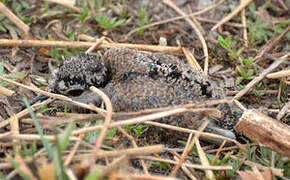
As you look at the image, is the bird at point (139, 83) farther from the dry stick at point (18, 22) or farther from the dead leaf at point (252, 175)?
the dry stick at point (18, 22)

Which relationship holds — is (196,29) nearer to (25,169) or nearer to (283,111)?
(283,111)

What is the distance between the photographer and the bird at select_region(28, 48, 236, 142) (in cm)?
299

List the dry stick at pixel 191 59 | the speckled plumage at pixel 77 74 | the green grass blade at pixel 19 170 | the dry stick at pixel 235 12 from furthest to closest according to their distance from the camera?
the dry stick at pixel 235 12 < the dry stick at pixel 191 59 < the speckled plumage at pixel 77 74 < the green grass blade at pixel 19 170

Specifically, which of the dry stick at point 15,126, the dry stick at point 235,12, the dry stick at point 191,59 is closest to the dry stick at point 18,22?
the dry stick at point 15,126

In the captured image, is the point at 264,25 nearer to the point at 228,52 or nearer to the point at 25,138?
the point at 228,52

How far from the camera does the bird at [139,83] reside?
9.82ft

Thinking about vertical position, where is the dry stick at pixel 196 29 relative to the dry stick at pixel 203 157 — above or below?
above

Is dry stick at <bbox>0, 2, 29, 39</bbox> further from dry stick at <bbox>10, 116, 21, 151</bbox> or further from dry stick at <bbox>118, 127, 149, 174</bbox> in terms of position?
dry stick at <bbox>118, 127, 149, 174</bbox>

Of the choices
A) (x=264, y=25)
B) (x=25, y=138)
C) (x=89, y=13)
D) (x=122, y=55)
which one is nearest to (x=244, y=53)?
(x=264, y=25)

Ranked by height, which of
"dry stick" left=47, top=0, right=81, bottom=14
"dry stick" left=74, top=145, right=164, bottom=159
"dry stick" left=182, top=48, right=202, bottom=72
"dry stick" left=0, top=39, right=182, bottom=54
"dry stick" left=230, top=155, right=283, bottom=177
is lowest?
"dry stick" left=230, top=155, right=283, bottom=177

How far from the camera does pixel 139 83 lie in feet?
10.2

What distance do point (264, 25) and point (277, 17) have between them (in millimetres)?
426

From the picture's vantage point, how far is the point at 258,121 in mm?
2604

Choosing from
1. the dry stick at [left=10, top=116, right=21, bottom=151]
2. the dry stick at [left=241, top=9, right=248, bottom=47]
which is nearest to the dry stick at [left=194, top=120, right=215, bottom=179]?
the dry stick at [left=10, top=116, right=21, bottom=151]
